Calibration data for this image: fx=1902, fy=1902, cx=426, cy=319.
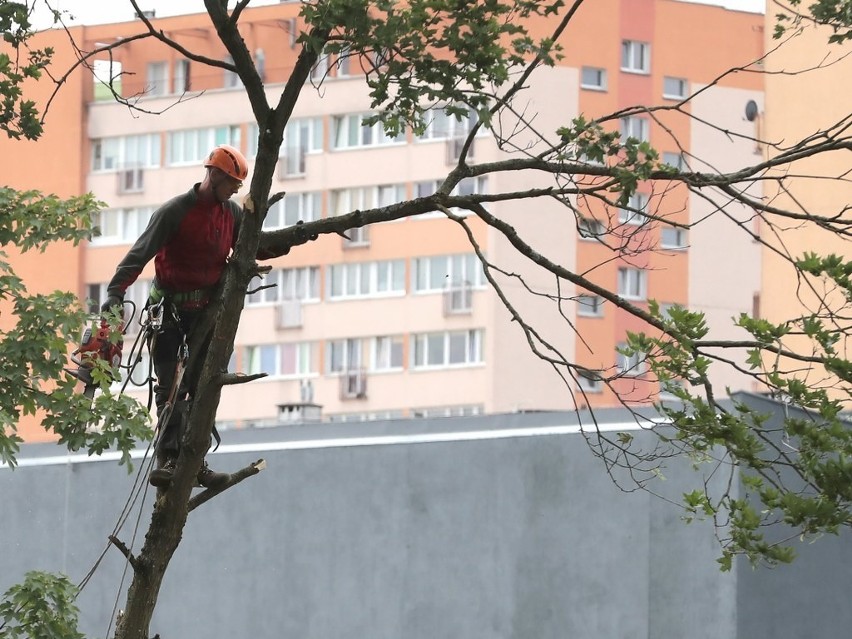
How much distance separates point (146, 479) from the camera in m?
10.6

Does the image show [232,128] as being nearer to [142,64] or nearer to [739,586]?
[142,64]

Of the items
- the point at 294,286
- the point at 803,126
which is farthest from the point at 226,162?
the point at 294,286

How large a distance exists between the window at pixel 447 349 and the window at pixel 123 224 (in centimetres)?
1145

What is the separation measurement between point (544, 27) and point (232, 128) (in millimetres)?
11908

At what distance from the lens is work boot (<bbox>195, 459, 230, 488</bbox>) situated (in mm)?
10875

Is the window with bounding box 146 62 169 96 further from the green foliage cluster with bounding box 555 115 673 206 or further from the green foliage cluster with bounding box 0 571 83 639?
the green foliage cluster with bounding box 555 115 673 206

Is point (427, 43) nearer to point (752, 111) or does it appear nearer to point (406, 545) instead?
point (406, 545)

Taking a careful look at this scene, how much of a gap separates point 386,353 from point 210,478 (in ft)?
181

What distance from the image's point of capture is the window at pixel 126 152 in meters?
70.1

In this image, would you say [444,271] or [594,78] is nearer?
[444,271]

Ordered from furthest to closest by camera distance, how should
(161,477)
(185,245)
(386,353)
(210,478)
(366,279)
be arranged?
(366,279) < (386,353) < (210,478) < (185,245) < (161,477)

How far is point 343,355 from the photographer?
219 feet

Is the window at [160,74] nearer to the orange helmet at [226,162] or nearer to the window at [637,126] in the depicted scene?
the window at [637,126]

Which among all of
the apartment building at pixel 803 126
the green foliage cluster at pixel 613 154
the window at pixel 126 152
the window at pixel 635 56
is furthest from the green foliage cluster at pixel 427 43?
the window at pixel 126 152
